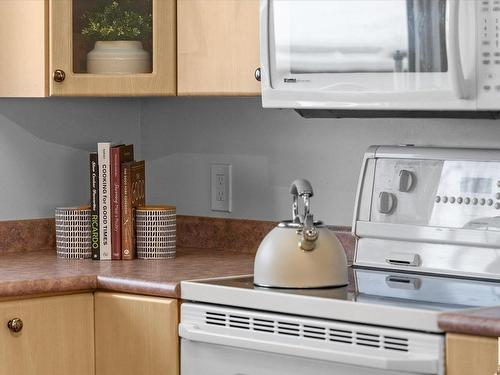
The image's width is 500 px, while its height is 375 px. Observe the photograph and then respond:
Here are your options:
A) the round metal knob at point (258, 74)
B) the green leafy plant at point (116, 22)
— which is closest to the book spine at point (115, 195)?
the green leafy plant at point (116, 22)

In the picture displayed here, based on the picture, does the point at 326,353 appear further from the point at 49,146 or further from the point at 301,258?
the point at 49,146

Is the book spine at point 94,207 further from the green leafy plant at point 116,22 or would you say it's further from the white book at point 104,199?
the green leafy plant at point 116,22

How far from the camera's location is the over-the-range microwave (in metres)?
2.27

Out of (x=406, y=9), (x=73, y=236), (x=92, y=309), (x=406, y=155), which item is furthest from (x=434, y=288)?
(x=73, y=236)

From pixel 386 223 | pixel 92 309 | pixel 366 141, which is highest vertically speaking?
pixel 366 141

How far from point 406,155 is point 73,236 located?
898 millimetres

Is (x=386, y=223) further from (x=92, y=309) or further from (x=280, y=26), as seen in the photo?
(x=92, y=309)

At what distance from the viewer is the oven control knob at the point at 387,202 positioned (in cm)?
264

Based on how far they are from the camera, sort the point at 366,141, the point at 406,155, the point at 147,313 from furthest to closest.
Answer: the point at 366,141
the point at 406,155
the point at 147,313

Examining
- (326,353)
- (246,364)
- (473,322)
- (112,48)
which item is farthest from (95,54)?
(473,322)

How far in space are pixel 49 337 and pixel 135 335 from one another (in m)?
0.19

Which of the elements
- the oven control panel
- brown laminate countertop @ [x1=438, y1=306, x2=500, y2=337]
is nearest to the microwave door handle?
the oven control panel

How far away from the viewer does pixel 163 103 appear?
3.29 m

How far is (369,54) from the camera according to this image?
241 centimetres
